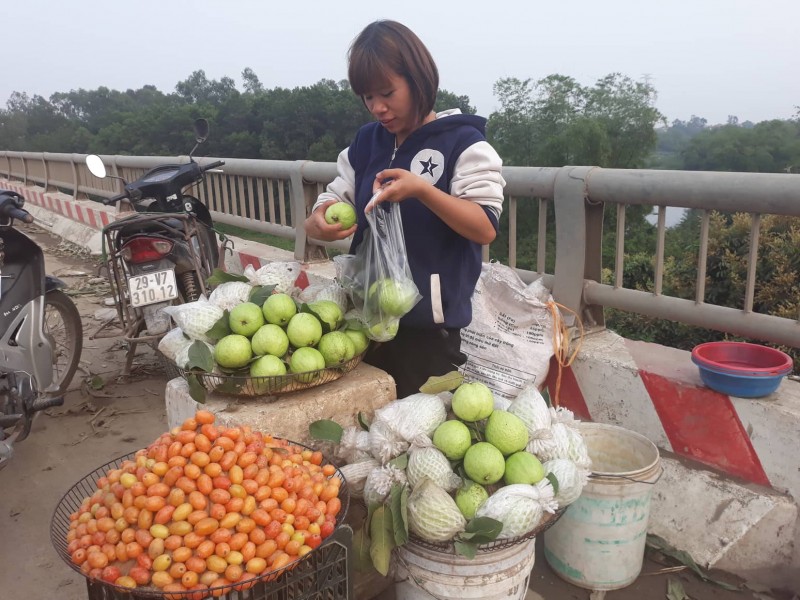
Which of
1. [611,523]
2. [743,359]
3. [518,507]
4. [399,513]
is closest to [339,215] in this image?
[399,513]

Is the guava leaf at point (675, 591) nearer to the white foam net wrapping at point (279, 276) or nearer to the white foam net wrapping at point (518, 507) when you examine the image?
the white foam net wrapping at point (518, 507)

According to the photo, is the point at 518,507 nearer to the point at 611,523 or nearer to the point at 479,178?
the point at 611,523

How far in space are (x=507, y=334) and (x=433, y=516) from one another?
4.16ft

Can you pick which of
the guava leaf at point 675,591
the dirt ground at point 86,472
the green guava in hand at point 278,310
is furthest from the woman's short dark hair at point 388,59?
the guava leaf at point 675,591

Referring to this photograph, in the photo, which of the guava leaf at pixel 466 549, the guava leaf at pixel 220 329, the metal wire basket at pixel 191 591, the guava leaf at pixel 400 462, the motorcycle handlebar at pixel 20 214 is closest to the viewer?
the metal wire basket at pixel 191 591

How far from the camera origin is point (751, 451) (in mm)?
2473

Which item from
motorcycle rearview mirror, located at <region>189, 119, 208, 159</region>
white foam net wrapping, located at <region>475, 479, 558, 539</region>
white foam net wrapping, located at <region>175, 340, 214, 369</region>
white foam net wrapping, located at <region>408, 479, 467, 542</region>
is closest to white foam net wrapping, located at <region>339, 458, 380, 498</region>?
white foam net wrapping, located at <region>408, 479, 467, 542</region>

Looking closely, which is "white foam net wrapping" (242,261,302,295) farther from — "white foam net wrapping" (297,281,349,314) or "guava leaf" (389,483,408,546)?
"guava leaf" (389,483,408,546)

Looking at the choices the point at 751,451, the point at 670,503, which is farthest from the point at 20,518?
the point at 751,451

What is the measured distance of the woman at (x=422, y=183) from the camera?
208 cm

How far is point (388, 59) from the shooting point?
6.79 feet

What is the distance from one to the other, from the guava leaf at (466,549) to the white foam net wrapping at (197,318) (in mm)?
1178

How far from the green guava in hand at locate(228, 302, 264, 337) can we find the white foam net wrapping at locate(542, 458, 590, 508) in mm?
→ 1160

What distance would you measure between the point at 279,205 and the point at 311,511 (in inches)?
161
